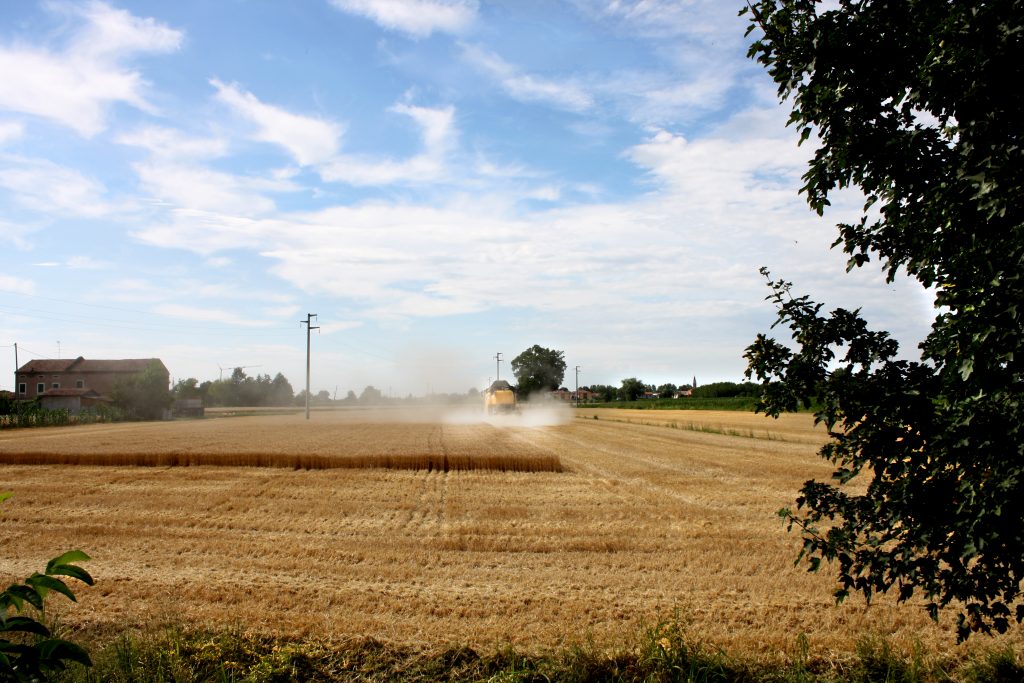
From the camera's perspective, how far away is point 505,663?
6.56 meters

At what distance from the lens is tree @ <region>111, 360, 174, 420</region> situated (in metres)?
85.8

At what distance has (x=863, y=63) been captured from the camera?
4.98 meters

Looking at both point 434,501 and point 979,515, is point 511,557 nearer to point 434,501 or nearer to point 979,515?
point 434,501

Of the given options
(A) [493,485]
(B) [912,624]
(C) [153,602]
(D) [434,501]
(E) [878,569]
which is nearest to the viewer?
(E) [878,569]

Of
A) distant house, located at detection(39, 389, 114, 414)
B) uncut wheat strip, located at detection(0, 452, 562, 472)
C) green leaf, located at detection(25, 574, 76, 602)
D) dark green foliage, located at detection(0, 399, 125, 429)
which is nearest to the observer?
green leaf, located at detection(25, 574, 76, 602)

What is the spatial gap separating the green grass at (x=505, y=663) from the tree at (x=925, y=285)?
6.12 feet

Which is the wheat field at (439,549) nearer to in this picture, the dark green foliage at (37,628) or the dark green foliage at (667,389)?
the dark green foliage at (37,628)

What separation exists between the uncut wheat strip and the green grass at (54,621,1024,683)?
16404mm

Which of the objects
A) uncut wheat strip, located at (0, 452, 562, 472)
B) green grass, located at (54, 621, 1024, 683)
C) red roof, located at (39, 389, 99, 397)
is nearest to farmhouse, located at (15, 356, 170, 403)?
red roof, located at (39, 389, 99, 397)

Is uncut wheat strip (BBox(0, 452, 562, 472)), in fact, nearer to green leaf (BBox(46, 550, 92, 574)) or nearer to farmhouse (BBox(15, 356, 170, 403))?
green leaf (BBox(46, 550, 92, 574))

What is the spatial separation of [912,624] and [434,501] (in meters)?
11.3

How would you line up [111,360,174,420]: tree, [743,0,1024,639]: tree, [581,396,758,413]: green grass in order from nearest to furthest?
[743,0,1024,639]: tree, [581,396,758,413]: green grass, [111,360,174,420]: tree

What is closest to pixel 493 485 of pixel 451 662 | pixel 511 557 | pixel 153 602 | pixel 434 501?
pixel 434 501

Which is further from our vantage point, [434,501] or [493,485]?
[493,485]
